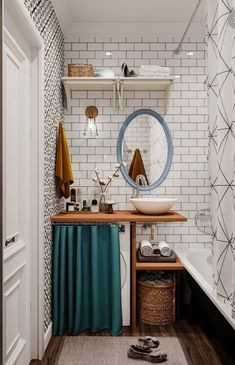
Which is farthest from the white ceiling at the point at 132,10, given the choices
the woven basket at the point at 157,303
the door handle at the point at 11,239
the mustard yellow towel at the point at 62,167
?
the woven basket at the point at 157,303

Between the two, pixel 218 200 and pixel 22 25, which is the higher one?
pixel 22 25

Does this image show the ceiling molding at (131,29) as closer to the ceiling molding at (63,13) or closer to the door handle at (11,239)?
the ceiling molding at (63,13)

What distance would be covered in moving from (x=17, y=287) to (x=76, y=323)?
0.95m

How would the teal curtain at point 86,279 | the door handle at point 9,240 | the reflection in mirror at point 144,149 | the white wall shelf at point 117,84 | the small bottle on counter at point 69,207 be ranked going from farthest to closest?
the reflection in mirror at point 144,149 < the small bottle on counter at point 69,207 < the white wall shelf at point 117,84 < the teal curtain at point 86,279 < the door handle at point 9,240

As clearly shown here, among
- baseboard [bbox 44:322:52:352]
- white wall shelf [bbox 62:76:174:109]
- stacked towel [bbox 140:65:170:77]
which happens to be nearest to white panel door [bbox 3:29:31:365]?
baseboard [bbox 44:322:52:352]

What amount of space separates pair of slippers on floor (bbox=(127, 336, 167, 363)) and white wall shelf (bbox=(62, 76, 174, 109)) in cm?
221

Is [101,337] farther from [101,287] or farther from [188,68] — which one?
[188,68]

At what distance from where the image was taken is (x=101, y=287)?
3.09m

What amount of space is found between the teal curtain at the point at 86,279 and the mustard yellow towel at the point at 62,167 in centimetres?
40

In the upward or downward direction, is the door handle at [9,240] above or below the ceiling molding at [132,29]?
below

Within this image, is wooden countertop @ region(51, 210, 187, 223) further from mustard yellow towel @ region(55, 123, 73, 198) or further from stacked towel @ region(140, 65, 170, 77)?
stacked towel @ region(140, 65, 170, 77)

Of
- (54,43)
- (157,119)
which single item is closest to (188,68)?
(157,119)

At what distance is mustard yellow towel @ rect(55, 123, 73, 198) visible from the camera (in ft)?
10.3

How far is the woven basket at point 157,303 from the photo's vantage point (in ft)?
10.4
